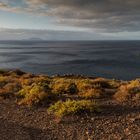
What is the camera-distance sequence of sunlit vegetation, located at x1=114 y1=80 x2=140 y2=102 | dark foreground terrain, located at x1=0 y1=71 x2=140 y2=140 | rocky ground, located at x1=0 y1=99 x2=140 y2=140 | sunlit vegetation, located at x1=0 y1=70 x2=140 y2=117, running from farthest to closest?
sunlit vegetation, located at x1=114 y1=80 x2=140 y2=102 → sunlit vegetation, located at x1=0 y1=70 x2=140 y2=117 → dark foreground terrain, located at x1=0 y1=71 x2=140 y2=140 → rocky ground, located at x1=0 y1=99 x2=140 y2=140

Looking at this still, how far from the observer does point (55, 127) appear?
1046 cm

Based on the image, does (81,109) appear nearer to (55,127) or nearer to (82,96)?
(55,127)

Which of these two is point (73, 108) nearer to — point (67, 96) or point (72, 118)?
point (72, 118)

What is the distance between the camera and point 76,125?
34.3ft

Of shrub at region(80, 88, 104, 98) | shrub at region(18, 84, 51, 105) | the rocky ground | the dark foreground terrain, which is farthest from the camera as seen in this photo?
shrub at region(80, 88, 104, 98)

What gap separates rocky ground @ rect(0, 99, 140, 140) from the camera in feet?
31.1

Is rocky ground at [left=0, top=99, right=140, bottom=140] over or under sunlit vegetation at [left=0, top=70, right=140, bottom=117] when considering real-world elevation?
under

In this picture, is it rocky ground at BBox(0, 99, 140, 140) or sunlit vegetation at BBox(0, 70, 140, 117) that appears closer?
rocky ground at BBox(0, 99, 140, 140)

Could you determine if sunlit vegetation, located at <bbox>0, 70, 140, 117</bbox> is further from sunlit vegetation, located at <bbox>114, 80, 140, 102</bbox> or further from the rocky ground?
the rocky ground

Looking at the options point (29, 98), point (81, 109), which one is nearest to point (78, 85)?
point (29, 98)

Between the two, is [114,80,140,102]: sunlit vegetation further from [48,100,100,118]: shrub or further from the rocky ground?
[48,100,100,118]: shrub

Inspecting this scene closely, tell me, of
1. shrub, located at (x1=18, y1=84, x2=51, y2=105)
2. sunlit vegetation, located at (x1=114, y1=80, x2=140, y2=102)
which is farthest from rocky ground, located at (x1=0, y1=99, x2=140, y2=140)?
shrub, located at (x1=18, y1=84, x2=51, y2=105)

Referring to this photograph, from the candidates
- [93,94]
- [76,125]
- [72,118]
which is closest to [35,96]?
[93,94]

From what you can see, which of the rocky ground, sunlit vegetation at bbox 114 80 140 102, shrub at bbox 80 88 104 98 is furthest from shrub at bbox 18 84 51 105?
sunlit vegetation at bbox 114 80 140 102
